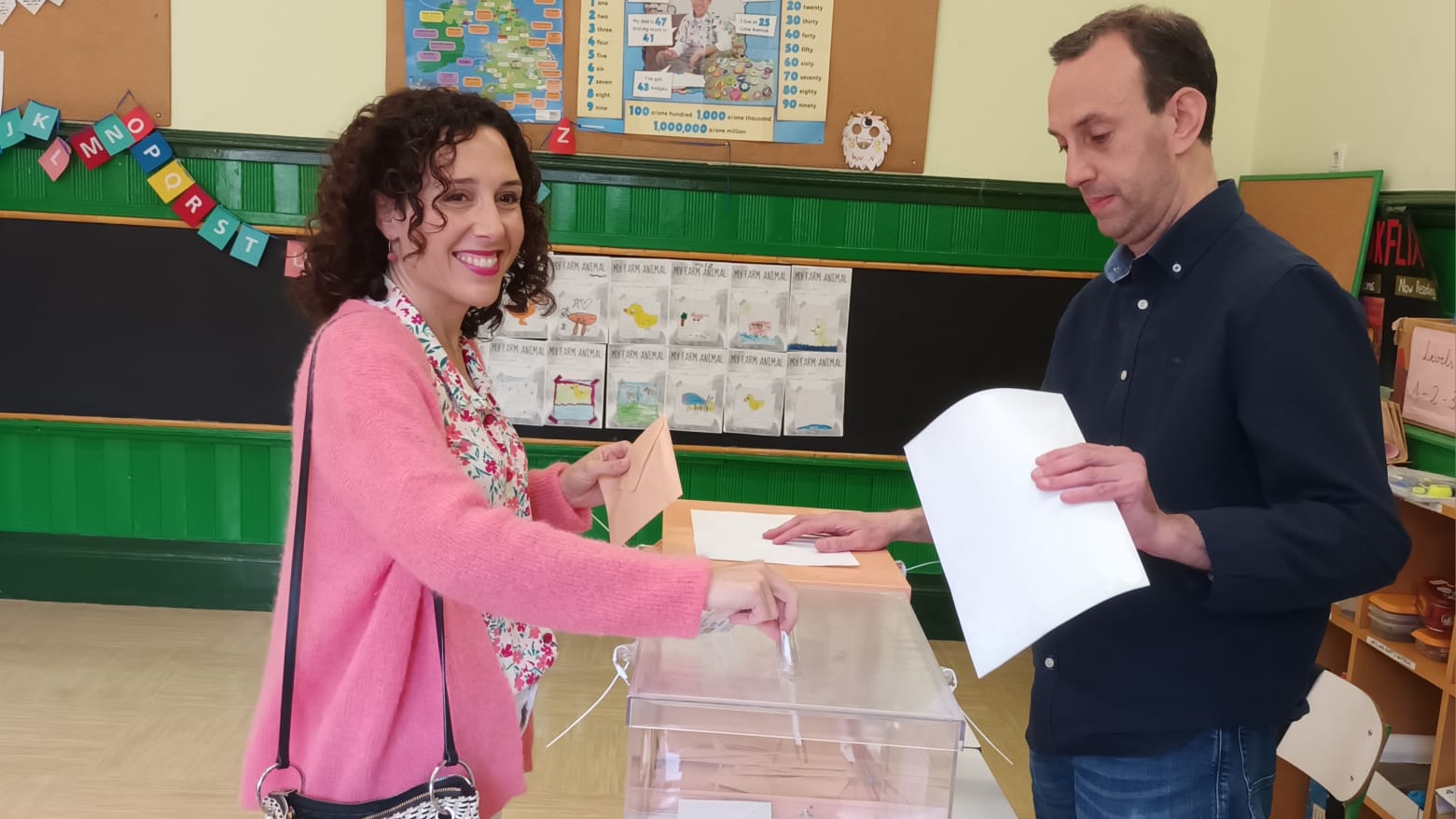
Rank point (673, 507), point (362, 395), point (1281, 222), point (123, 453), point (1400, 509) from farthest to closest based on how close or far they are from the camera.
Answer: point (123, 453) → point (1281, 222) → point (1400, 509) → point (673, 507) → point (362, 395)

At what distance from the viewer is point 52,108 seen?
3486 mm

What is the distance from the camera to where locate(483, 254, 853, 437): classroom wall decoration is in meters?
3.62

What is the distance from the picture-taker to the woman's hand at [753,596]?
1.03m

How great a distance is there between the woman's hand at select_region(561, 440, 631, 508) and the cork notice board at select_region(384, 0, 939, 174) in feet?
7.05

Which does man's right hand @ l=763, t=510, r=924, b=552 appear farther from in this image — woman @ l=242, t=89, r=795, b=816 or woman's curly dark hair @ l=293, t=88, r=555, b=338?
woman's curly dark hair @ l=293, t=88, r=555, b=338

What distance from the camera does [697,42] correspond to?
3.49m

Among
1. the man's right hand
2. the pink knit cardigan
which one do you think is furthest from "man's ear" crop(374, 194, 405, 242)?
the man's right hand

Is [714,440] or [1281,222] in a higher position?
[1281,222]

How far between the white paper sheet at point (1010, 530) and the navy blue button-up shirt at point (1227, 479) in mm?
212

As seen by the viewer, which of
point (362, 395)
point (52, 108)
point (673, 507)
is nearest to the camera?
point (362, 395)

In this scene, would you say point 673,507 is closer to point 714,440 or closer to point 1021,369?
point 714,440

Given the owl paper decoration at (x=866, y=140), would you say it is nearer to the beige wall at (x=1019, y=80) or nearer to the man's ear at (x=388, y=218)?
the beige wall at (x=1019, y=80)

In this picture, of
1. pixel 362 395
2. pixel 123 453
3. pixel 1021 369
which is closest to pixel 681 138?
pixel 1021 369

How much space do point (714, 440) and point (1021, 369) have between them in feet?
3.44
